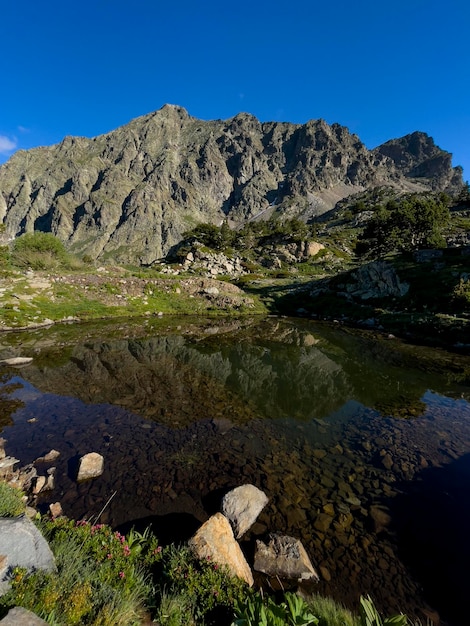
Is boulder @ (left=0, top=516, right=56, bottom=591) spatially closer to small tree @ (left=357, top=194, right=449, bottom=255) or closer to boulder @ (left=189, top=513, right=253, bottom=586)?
boulder @ (left=189, top=513, right=253, bottom=586)

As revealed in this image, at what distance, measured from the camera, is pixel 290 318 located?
1865 inches

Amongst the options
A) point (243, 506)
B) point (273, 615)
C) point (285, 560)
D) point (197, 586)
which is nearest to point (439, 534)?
point (285, 560)

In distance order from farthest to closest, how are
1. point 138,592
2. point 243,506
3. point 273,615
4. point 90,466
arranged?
point 90,466, point 243,506, point 138,592, point 273,615

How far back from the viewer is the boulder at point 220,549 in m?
6.08

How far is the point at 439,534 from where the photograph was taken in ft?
25.6

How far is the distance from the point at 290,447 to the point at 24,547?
9107 mm

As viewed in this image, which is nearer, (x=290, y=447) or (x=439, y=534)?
(x=439, y=534)

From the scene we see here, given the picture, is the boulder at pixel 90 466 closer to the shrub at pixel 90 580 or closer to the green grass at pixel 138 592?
the green grass at pixel 138 592

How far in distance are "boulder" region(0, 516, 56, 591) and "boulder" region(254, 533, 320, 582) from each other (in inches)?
173

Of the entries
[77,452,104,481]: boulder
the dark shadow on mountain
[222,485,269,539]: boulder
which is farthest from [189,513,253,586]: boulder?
[77,452,104,481]: boulder

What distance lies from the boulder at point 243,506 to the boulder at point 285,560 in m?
0.76

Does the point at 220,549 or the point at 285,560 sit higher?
the point at 220,549

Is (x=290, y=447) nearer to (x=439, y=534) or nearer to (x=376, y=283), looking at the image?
(x=439, y=534)

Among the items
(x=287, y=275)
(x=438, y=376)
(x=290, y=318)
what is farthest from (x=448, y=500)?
Answer: (x=287, y=275)
